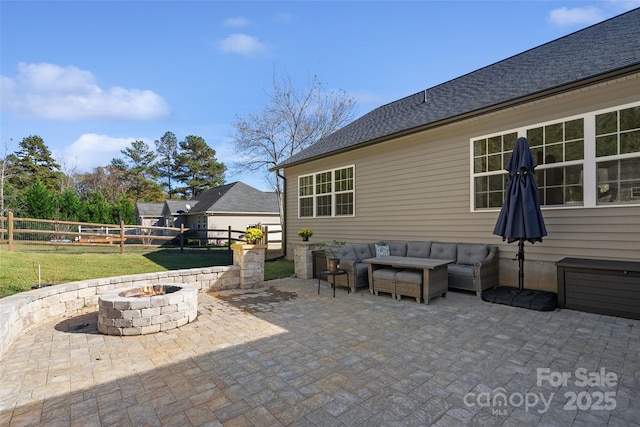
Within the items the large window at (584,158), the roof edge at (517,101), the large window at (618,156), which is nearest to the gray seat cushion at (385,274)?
the large window at (584,158)

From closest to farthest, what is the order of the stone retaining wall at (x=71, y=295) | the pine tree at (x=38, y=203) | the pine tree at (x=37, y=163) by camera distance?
1. the stone retaining wall at (x=71, y=295)
2. the pine tree at (x=38, y=203)
3. the pine tree at (x=37, y=163)

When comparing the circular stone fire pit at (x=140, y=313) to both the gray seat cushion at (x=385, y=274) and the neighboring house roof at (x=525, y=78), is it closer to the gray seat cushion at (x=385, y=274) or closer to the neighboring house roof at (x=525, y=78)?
the gray seat cushion at (x=385, y=274)

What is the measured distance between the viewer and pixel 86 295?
4.98 metres

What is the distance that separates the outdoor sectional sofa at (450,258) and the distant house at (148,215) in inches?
1001

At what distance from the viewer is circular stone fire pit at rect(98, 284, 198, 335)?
3924 mm

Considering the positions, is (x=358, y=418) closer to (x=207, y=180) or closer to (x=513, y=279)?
A: (x=513, y=279)

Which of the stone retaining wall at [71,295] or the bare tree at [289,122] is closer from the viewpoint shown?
the stone retaining wall at [71,295]

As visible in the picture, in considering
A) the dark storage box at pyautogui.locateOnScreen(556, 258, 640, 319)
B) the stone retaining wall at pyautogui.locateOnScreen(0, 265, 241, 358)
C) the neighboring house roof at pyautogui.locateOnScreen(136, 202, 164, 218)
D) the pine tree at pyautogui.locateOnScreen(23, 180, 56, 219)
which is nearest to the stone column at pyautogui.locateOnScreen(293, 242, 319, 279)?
the stone retaining wall at pyautogui.locateOnScreen(0, 265, 241, 358)

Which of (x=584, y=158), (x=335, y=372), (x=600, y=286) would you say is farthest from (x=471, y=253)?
(x=335, y=372)

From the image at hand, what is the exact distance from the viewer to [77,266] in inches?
313

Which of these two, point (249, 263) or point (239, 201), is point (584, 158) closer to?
point (249, 263)

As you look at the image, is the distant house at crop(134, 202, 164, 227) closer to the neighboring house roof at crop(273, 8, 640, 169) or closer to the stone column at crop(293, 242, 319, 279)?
the neighboring house roof at crop(273, 8, 640, 169)

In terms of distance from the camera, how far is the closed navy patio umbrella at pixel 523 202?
4895 mm

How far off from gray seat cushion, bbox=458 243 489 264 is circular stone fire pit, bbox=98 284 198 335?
209 inches
